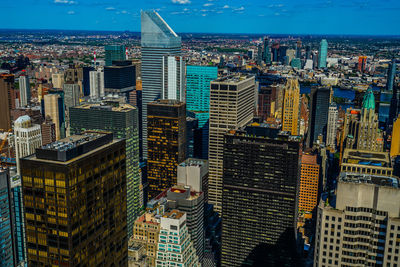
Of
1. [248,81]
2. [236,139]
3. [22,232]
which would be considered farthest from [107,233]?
[248,81]

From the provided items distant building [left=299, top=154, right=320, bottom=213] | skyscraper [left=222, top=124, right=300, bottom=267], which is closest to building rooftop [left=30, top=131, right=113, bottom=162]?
skyscraper [left=222, top=124, right=300, bottom=267]

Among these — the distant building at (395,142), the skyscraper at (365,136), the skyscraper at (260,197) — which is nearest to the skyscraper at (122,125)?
the skyscraper at (260,197)

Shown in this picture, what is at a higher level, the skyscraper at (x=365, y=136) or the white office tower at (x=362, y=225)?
the white office tower at (x=362, y=225)

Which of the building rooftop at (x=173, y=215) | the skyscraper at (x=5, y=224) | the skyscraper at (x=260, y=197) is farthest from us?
the skyscraper at (x=260, y=197)

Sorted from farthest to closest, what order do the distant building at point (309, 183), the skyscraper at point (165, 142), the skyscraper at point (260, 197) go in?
1. the distant building at point (309, 183)
2. the skyscraper at point (165, 142)
3. the skyscraper at point (260, 197)

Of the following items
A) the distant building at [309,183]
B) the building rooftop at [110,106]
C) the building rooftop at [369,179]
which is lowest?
the distant building at [309,183]

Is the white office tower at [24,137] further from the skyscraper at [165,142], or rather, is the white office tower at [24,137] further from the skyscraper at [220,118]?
the skyscraper at [220,118]

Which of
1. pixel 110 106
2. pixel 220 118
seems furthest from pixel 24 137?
pixel 220 118
